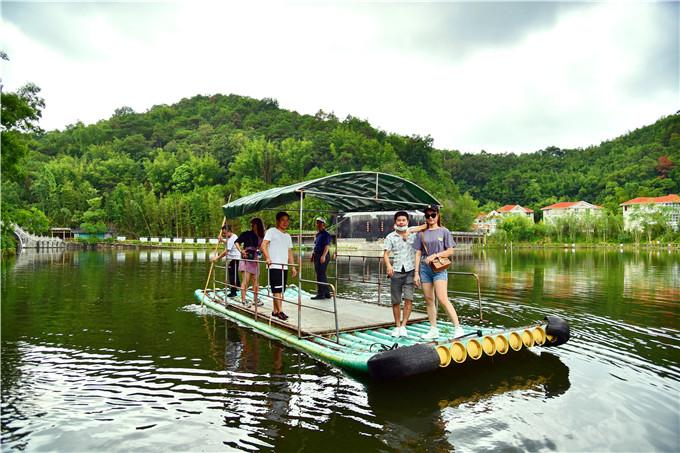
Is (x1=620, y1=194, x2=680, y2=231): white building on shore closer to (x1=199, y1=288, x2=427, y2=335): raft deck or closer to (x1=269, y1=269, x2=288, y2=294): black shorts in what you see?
(x1=199, y1=288, x2=427, y2=335): raft deck

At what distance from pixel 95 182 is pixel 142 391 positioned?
104 meters

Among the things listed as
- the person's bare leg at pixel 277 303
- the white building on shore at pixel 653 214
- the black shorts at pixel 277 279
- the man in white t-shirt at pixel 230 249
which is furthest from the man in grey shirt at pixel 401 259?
the white building on shore at pixel 653 214

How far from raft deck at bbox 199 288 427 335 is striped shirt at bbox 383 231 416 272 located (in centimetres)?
152

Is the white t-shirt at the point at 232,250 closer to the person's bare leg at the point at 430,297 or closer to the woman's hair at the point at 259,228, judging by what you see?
the woman's hair at the point at 259,228

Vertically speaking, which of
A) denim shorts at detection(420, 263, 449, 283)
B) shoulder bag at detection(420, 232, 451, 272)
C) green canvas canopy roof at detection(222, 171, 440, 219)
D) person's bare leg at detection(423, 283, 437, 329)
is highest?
green canvas canopy roof at detection(222, 171, 440, 219)

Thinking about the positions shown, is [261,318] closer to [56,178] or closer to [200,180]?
[200,180]

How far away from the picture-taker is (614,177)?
120m

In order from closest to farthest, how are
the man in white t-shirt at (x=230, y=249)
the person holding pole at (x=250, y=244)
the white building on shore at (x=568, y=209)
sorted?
1. the person holding pole at (x=250, y=244)
2. the man in white t-shirt at (x=230, y=249)
3. the white building on shore at (x=568, y=209)

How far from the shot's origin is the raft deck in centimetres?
864

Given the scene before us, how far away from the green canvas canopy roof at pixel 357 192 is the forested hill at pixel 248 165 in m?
65.5

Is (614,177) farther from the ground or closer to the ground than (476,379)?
farther from the ground

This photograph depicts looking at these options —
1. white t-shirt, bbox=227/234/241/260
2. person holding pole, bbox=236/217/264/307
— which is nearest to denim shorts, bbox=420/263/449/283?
person holding pole, bbox=236/217/264/307

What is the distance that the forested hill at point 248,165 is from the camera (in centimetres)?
8069

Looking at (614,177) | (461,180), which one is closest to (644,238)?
(614,177)
